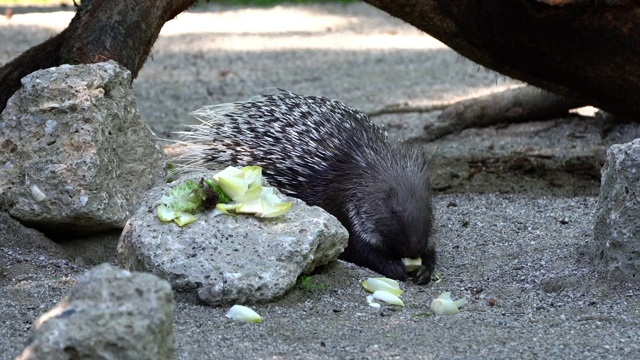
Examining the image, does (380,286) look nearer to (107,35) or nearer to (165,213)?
(165,213)

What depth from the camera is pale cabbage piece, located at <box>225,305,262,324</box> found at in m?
3.34

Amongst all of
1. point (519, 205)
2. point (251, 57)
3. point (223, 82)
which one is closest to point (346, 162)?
point (519, 205)

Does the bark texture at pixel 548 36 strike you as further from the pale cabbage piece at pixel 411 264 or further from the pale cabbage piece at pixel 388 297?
the pale cabbage piece at pixel 388 297

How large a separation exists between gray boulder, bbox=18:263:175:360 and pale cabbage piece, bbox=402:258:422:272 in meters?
1.82

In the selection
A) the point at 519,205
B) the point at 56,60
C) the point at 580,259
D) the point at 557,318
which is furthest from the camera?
the point at 519,205

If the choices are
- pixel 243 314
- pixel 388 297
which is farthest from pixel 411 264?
pixel 243 314

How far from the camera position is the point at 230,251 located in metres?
3.56

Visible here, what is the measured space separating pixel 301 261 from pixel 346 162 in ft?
3.44

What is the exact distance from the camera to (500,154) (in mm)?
Result: 6172

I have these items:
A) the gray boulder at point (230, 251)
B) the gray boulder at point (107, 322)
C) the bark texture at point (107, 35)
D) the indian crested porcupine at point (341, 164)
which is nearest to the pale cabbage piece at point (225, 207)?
the gray boulder at point (230, 251)

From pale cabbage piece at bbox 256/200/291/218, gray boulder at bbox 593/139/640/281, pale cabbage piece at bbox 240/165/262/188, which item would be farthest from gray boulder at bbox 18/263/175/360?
gray boulder at bbox 593/139/640/281

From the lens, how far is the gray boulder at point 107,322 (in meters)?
2.39

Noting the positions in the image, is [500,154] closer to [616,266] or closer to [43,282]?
[616,266]

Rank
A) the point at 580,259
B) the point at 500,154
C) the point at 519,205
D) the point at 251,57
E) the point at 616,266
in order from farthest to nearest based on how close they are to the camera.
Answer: the point at 251,57, the point at 500,154, the point at 519,205, the point at 580,259, the point at 616,266
